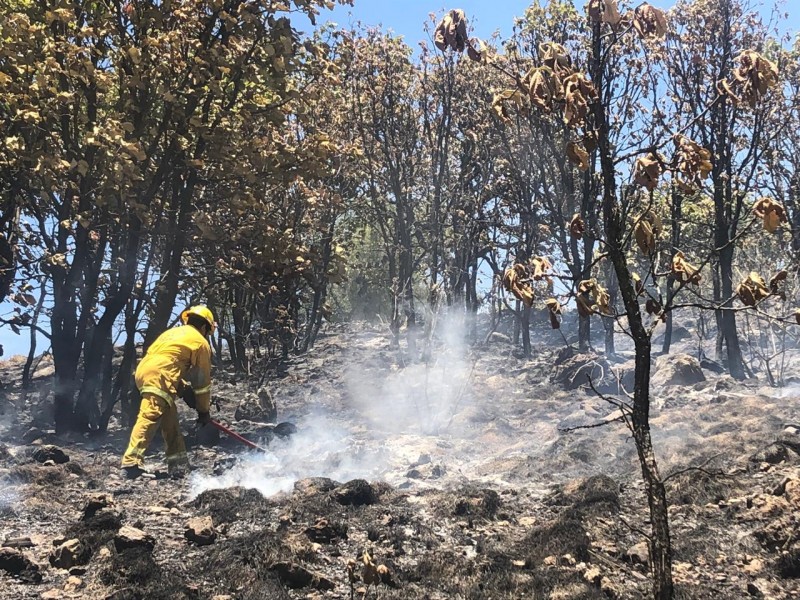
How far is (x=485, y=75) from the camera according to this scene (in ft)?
66.8

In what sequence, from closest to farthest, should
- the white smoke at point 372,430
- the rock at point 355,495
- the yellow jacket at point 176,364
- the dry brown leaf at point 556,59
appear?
the dry brown leaf at point 556,59 → the rock at point 355,495 → the yellow jacket at point 176,364 → the white smoke at point 372,430

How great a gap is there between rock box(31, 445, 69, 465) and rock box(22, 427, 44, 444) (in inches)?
101

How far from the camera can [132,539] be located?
525 cm

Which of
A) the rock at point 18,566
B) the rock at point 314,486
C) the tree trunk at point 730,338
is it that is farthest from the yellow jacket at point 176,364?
the tree trunk at point 730,338

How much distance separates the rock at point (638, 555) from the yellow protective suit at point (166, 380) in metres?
4.84

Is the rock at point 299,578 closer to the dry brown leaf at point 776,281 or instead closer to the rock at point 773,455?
the dry brown leaf at point 776,281

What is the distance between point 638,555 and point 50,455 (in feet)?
22.9

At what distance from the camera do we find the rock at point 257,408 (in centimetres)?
1362

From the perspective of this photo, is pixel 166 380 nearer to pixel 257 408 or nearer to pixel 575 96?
pixel 575 96

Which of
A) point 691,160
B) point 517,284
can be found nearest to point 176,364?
point 517,284

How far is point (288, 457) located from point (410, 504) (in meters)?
3.93

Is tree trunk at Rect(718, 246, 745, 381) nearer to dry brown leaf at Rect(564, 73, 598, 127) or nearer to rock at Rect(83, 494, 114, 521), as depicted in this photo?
rock at Rect(83, 494, 114, 521)

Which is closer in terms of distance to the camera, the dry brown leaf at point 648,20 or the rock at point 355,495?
the dry brown leaf at point 648,20

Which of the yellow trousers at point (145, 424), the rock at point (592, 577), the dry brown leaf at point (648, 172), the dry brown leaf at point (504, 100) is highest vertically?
the dry brown leaf at point (504, 100)
